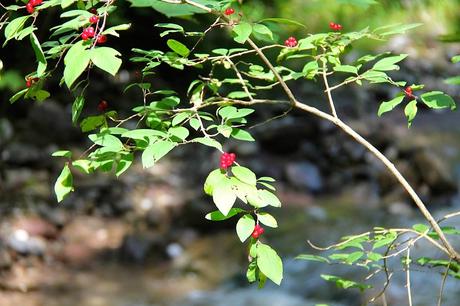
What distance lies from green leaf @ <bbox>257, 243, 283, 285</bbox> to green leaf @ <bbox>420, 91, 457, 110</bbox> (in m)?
0.35

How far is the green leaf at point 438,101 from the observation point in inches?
39.9

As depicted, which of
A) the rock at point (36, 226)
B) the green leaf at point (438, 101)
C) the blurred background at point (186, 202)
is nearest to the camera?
the green leaf at point (438, 101)

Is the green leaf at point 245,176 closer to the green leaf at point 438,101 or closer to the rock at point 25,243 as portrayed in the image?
the green leaf at point 438,101

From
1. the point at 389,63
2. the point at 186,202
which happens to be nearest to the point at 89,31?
the point at 389,63

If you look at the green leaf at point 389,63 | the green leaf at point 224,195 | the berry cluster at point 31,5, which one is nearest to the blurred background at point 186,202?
the green leaf at point 389,63

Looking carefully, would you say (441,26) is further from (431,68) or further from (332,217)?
(332,217)

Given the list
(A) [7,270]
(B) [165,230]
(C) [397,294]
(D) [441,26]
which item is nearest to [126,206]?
A: (B) [165,230]

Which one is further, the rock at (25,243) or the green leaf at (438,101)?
the rock at (25,243)

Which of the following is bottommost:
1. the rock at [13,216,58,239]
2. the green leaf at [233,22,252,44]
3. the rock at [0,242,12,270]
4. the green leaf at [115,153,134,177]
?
the rock at [13,216,58,239]

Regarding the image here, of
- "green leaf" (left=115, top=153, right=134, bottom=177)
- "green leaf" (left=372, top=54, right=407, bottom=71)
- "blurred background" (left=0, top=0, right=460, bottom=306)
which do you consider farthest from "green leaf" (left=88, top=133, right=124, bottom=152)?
"blurred background" (left=0, top=0, right=460, bottom=306)

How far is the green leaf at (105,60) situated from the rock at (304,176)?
4.46m

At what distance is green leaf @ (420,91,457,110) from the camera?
1015 millimetres

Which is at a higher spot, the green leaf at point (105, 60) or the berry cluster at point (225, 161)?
the green leaf at point (105, 60)

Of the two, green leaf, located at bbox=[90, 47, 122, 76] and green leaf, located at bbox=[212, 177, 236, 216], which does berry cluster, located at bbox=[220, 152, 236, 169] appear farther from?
green leaf, located at bbox=[90, 47, 122, 76]
